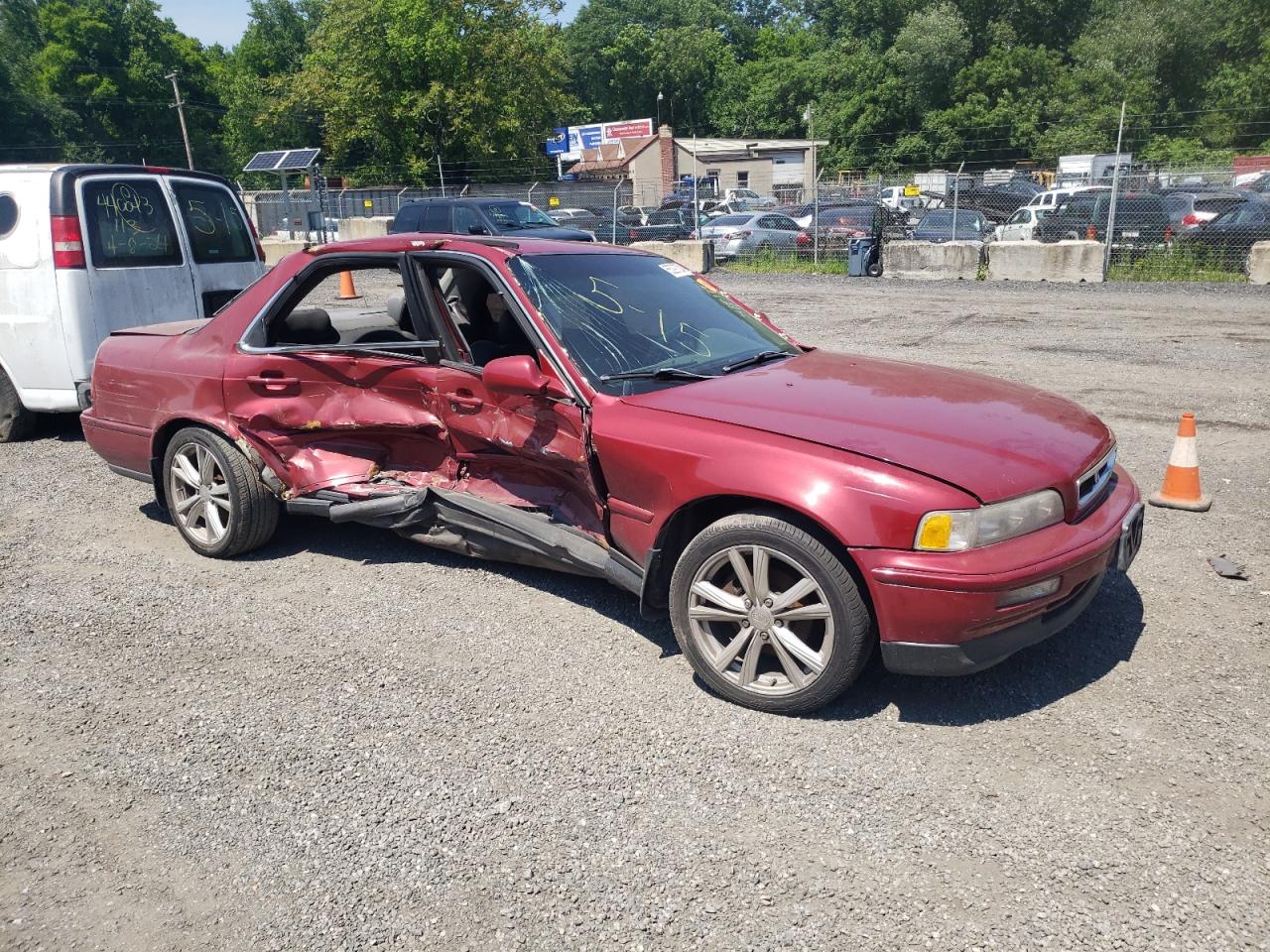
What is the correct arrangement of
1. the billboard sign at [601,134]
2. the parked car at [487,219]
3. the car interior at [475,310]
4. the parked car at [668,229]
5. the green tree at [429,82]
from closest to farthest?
the car interior at [475,310], the parked car at [487,219], the parked car at [668,229], the green tree at [429,82], the billboard sign at [601,134]

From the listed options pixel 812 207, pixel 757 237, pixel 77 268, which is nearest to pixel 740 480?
pixel 77 268

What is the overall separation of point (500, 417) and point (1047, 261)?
51.9ft

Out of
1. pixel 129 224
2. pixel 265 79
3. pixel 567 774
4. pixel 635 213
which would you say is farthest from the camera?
pixel 265 79

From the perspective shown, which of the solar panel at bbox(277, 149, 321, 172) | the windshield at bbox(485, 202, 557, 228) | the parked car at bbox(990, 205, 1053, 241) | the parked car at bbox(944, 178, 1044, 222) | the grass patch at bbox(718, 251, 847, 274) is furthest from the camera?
the parked car at bbox(944, 178, 1044, 222)

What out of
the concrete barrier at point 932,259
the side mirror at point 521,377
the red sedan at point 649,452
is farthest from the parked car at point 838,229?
the side mirror at point 521,377

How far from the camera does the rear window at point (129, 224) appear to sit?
731 cm

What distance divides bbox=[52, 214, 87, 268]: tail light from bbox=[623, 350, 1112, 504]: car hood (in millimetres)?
5293

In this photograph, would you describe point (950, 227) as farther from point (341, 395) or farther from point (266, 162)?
point (341, 395)

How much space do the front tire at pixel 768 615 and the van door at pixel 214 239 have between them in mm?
5851

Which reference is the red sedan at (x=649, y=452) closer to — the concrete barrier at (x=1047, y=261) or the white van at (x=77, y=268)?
the white van at (x=77, y=268)

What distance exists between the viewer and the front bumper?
10.3 feet

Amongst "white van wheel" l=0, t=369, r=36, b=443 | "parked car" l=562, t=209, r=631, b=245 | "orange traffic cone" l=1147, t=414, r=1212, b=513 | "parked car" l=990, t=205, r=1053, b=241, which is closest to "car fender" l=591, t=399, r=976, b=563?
"orange traffic cone" l=1147, t=414, r=1212, b=513

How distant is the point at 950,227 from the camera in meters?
21.9

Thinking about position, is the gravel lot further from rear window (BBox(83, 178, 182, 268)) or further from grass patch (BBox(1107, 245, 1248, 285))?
grass patch (BBox(1107, 245, 1248, 285))
